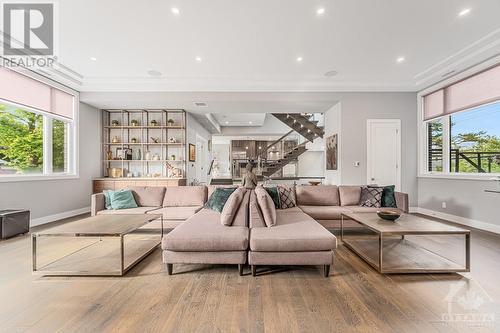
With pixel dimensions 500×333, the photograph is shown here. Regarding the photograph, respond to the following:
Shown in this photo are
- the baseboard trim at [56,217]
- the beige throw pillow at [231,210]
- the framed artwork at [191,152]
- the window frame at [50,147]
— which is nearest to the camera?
the beige throw pillow at [231,210]

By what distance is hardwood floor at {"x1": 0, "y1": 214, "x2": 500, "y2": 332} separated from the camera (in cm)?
168

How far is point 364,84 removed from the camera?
5434 mm

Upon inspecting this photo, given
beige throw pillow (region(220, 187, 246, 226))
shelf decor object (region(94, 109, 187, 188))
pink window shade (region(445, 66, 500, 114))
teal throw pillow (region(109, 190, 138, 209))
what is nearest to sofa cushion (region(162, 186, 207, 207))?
teal throw pillow (region(109, 190, 138, 209))

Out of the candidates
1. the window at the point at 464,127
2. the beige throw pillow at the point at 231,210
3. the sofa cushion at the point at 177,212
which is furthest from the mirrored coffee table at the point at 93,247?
the window at the point at 464,127

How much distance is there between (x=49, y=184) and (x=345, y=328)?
5958mm

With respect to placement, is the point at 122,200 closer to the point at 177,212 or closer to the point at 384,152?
the point at 177,212

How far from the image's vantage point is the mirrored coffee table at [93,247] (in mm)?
2451

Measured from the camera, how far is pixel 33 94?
444 centimetres

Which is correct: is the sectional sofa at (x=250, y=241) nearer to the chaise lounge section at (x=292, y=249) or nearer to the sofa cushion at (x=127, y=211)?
the chaise lounge section at (x=292, y=249)

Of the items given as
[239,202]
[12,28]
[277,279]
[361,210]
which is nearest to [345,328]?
[277,279]

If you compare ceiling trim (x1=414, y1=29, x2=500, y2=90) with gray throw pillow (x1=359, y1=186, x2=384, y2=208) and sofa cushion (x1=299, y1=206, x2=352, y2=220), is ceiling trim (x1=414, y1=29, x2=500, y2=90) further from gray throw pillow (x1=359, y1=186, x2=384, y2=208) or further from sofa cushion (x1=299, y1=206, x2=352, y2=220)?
sofa cushion (x1=299, y1=206, x2=352, y2=220)

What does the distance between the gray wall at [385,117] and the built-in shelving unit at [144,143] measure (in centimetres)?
457

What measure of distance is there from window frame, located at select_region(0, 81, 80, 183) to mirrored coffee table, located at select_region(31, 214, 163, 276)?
1567 millimetres

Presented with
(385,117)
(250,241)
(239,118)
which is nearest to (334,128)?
(385,117)
